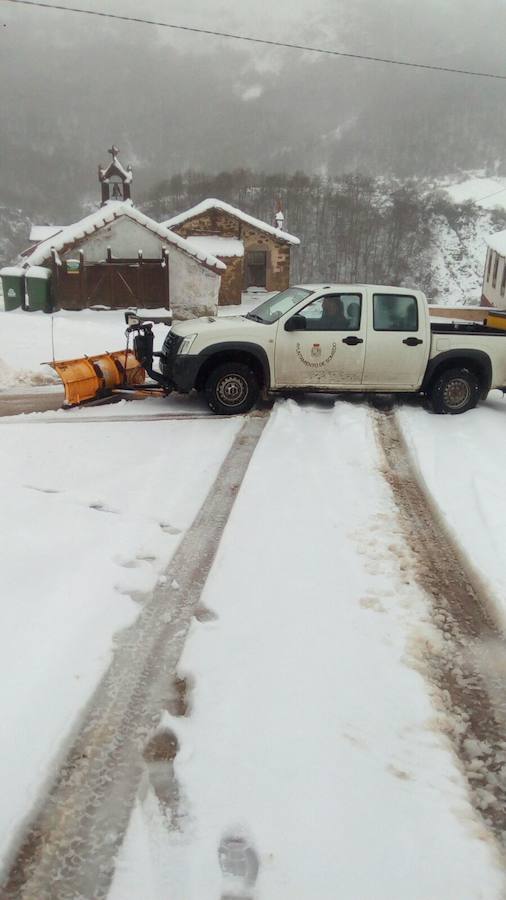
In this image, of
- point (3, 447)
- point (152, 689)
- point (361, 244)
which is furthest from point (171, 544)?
point (361, 244)

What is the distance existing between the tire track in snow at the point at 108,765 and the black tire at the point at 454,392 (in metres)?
5.53

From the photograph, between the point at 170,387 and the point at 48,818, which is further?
the point at 170,387

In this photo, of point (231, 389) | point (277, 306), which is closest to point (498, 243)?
point (277, 306)

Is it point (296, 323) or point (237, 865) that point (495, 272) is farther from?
point (237, 865)

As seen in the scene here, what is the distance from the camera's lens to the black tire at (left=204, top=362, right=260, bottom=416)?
786 centimetres

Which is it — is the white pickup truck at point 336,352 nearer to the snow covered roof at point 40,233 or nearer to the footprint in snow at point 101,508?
the footprint in snow at point 101,508

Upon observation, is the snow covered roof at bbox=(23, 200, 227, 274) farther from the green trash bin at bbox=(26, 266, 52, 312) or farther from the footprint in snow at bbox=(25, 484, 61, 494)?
the footprint in snow at bbox=(25, 484, 61, 494)

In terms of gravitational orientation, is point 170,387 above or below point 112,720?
above

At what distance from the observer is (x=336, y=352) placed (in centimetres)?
793

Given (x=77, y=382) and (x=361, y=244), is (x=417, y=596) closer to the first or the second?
(x=77, y=382)

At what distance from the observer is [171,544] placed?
436 cm

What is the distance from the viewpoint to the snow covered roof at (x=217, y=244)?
100 feet

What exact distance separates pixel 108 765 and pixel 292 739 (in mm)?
819

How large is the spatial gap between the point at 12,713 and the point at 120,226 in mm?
22808
